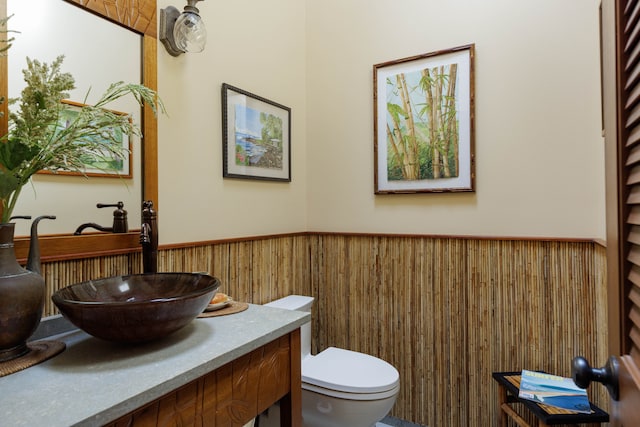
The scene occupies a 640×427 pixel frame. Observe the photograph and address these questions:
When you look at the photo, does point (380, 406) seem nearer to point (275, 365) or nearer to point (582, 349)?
point (275, 365)

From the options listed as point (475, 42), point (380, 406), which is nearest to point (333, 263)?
point (380, 406)

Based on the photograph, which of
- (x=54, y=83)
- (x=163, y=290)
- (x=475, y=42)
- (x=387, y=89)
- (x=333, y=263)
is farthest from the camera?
(x=333, y=263)

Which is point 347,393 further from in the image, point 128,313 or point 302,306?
point 128,313

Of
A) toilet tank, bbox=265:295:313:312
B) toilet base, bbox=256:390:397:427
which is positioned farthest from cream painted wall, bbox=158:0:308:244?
toilet base, bbox=256:390:397:427

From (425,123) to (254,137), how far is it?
3.18 feet

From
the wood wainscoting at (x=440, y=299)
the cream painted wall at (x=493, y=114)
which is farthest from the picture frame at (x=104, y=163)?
the cream painted wall at (x=493, y=114)

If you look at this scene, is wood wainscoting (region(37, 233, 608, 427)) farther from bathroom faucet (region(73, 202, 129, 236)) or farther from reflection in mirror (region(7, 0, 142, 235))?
reflection in mirror (region(7, 0, 142, 235))

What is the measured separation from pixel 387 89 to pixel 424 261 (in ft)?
3.41

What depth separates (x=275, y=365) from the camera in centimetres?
111

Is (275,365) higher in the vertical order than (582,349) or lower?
higher

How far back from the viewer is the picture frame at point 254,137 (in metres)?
1.88

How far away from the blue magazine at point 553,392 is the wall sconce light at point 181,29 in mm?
2035

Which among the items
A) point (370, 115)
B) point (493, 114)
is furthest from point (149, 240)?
point (493, 114)

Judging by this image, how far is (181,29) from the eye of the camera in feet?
5.01
